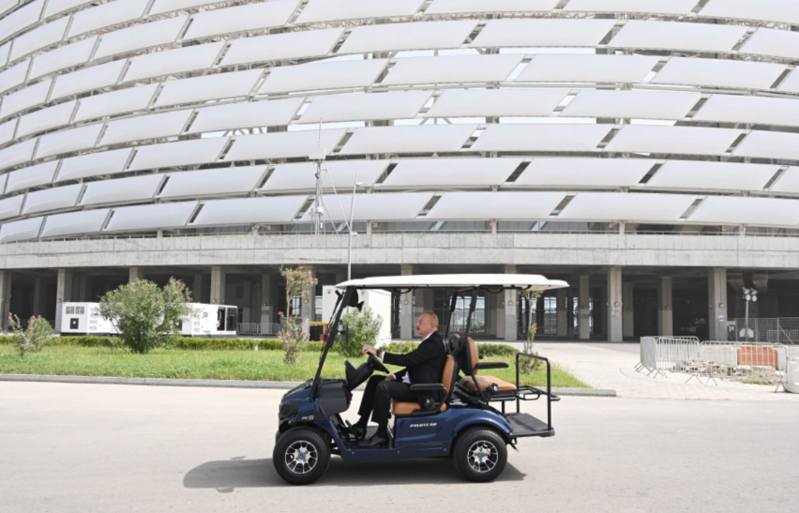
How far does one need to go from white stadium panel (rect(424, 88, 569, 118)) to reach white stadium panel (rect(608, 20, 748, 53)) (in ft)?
16.0

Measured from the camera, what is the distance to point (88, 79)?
1860 inches

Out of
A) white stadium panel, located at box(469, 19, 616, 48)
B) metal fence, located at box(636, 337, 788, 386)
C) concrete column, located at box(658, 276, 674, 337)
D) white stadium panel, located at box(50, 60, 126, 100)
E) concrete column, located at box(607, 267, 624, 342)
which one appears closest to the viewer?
metal fence, located at box(636, 337, 788, 386)

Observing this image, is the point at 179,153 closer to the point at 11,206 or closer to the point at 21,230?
the point at 21,230

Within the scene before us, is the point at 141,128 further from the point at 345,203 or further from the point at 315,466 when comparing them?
the point at 315,466

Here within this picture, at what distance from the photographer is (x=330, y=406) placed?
6.33 m

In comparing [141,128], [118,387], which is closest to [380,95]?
[141,128]

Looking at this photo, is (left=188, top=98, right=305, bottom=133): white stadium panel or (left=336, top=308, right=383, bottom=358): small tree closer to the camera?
(left=336, top=308, right=383, bottom=358): small tree

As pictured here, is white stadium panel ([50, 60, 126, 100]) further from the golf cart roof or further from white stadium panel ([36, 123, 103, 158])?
the golf cart roof

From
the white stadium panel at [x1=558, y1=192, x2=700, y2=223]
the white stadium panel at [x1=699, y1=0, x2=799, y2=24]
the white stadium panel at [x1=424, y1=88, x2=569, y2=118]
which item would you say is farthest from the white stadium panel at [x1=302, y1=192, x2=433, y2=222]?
the white stadium panel at [x1=699, y1=0, x2=799, y2=24]

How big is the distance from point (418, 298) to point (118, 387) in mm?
27759

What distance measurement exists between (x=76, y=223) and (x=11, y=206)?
9.97 metres

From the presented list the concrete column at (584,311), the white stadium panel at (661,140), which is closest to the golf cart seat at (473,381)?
the white stadium panel at (661,140)

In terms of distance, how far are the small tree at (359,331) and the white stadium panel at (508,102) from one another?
66.4ft

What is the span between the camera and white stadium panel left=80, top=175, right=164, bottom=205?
145ft
